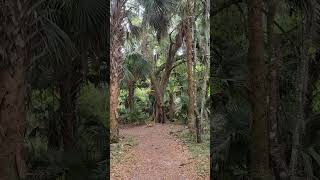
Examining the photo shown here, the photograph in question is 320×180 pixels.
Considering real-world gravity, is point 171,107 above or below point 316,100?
below

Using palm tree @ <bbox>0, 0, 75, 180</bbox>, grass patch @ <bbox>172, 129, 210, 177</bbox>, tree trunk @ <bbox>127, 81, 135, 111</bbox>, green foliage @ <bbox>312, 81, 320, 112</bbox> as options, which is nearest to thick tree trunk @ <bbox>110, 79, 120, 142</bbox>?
grass patch @ <bbox>172, 129, 210, 177</bbox>

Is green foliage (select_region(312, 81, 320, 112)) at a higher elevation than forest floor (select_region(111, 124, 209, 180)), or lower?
higher

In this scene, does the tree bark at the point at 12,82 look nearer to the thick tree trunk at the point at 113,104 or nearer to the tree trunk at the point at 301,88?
the tree trunk at the point at 301,88

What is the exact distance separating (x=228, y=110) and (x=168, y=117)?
43.0 ft

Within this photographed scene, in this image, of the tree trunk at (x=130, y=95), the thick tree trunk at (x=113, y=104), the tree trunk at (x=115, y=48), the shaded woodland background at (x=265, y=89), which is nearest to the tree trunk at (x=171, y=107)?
the tree trunk at (x=130, y=95)

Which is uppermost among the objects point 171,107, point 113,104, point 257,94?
point 257,94

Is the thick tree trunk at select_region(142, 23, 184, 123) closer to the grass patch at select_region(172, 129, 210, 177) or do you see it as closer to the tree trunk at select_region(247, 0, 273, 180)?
the grass patch at select_region(172, 129, 210, 177)

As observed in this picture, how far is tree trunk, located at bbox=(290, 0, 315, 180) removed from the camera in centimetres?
371

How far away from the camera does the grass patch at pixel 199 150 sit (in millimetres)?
8414

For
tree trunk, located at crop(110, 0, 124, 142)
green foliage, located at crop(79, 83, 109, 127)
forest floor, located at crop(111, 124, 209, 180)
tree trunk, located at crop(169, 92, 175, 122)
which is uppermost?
tree trunk, located at crop(110, 0, 124, 142)

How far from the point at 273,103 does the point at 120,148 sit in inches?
283

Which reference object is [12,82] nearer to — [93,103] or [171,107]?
[93,103]

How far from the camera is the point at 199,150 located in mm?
10188

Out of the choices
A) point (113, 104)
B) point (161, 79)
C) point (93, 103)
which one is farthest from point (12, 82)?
point (161, 79)
